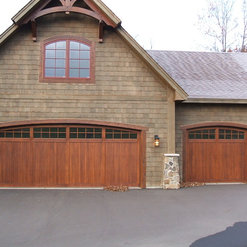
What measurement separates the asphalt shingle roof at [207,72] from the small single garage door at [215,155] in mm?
1461

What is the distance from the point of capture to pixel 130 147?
981 centimetres

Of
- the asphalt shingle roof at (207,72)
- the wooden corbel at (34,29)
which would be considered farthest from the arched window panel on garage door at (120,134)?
the wooden corbel at (34,29)

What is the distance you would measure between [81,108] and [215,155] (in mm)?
5505

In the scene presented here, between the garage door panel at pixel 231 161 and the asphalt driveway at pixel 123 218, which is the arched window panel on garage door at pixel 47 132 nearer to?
the asphalt driveway at pixel 123 218

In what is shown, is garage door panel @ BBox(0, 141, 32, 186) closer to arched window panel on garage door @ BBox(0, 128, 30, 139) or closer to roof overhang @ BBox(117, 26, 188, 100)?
arched window panel on garage door @ BBox(0, 128, 30, 139)

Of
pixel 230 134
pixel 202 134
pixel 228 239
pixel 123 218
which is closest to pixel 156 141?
pixel 202 134

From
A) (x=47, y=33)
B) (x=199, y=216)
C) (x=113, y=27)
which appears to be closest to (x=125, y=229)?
(x=199, y=216)

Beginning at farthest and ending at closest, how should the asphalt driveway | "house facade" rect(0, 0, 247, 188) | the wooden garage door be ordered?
the wooden garage door, "house facade" rect(0, 0, 247, 188), the asphalt driveway

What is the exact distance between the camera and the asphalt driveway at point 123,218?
5.21 m

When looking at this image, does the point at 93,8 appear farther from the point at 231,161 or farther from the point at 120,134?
the point at 231,161

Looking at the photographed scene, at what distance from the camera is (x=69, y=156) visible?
9.61m

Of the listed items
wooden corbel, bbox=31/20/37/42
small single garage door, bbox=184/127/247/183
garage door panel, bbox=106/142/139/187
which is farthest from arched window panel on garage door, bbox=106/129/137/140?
wooden corbel, bbox=31/20/37/42

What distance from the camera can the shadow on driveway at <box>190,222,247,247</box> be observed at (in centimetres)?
506

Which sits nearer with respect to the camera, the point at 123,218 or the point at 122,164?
the point at 123,218
